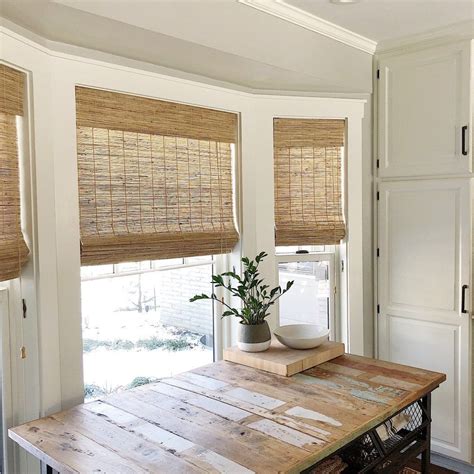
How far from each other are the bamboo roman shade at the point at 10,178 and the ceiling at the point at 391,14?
1.32 meters

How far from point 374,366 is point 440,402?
1.00m

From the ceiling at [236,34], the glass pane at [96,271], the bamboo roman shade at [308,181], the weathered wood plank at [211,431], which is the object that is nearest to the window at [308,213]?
the bamboo roman shade at [308,181]

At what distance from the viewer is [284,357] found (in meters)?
2.20

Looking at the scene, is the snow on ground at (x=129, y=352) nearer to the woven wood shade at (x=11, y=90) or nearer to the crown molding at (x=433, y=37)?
the woven wood shade at (x=11, y=90)

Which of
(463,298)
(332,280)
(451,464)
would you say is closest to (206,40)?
(332,280)

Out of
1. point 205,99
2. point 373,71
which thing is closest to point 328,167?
point 373,71

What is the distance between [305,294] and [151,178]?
50.9 inches

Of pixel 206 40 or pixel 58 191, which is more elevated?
pixel 206 40

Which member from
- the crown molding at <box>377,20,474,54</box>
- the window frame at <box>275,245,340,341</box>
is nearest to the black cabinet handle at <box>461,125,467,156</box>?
the crown molding at <box>377,20,474,54</box>

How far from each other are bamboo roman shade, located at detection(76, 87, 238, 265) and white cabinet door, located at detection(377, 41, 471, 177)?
1040 millimetres

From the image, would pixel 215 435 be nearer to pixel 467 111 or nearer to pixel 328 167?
pixel 328 167

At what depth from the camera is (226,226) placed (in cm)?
266

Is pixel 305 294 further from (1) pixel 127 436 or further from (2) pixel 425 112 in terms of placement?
(1) pixel 127 436

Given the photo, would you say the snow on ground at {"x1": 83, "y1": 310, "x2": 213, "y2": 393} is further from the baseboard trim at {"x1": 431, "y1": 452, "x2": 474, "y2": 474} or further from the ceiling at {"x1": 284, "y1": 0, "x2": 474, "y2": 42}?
the ceiling at {"x1": 284, "y1": 0, "x2": 474, "y2": 42}
